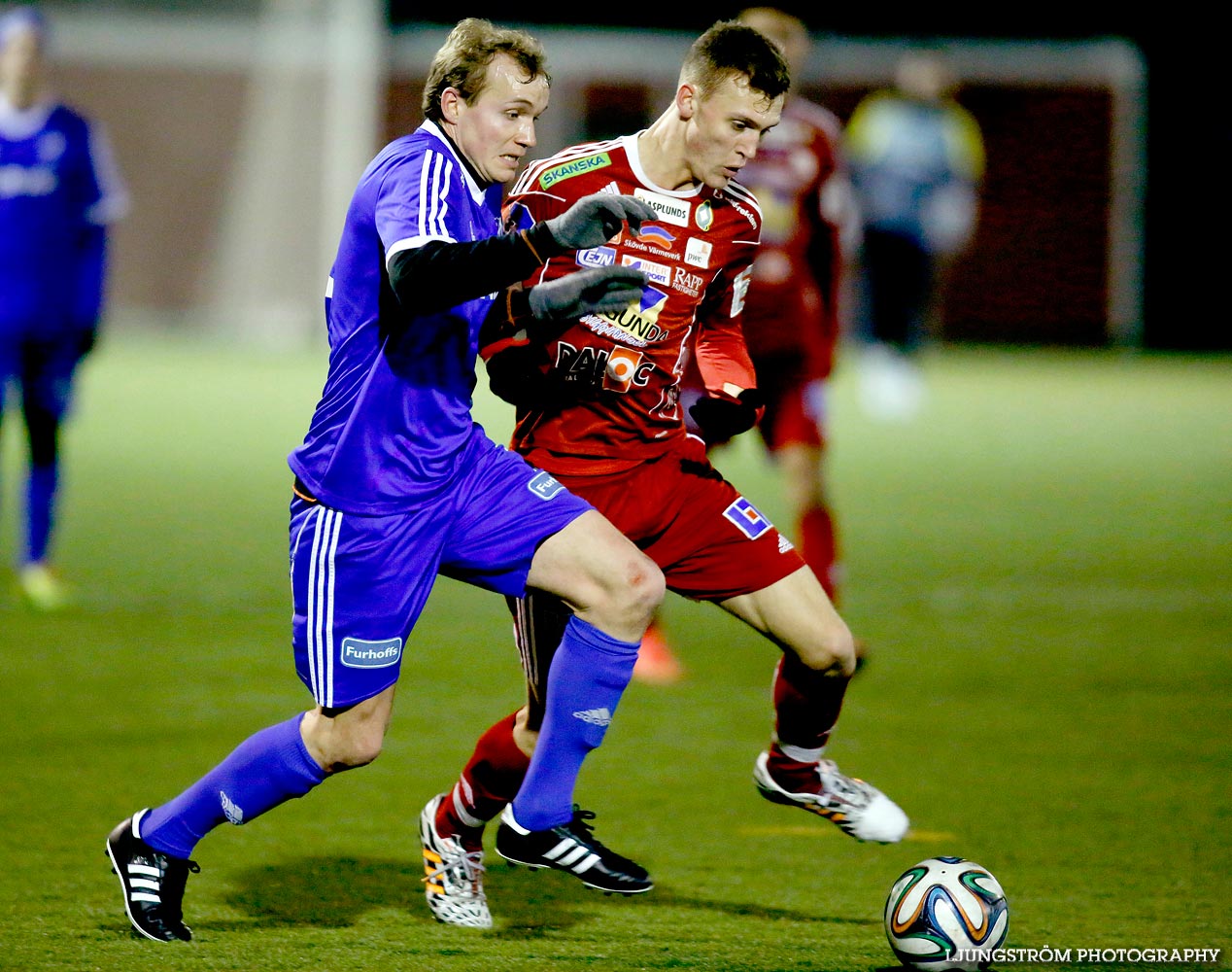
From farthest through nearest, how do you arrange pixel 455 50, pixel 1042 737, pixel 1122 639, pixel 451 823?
pixel 1122 639 < pixel 1042 737 < pixel 451 823 < pixel 455 50

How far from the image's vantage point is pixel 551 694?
153 inches

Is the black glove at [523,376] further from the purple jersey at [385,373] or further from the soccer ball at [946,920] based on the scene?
the soccer ball at [946,920]

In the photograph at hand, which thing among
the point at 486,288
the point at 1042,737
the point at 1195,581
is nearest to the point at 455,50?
the point at 486,288

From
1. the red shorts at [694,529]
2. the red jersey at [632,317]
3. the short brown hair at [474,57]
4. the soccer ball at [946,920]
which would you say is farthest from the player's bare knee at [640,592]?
the short brown hair at [474,57]

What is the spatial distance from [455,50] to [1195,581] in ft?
18.7

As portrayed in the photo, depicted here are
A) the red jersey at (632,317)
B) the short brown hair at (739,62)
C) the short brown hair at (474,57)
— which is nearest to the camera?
the short brown hair at (474,57)

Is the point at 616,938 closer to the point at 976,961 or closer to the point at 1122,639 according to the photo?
the point at 976,961

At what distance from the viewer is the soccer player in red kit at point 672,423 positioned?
4.11 metres

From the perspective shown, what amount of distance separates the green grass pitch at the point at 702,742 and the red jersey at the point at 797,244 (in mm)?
1222

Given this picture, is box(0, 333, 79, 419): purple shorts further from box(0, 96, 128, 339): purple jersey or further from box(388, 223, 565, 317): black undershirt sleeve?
box(388, 223, 565, 317): black undershirt sleeve

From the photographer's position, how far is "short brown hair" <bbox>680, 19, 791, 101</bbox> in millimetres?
4082

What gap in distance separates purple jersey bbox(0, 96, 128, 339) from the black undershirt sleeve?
4678mm

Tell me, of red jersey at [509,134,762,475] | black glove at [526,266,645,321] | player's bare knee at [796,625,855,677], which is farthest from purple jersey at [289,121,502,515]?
player's bare knee at [796,625,855,677]

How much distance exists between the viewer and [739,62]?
161 inches
